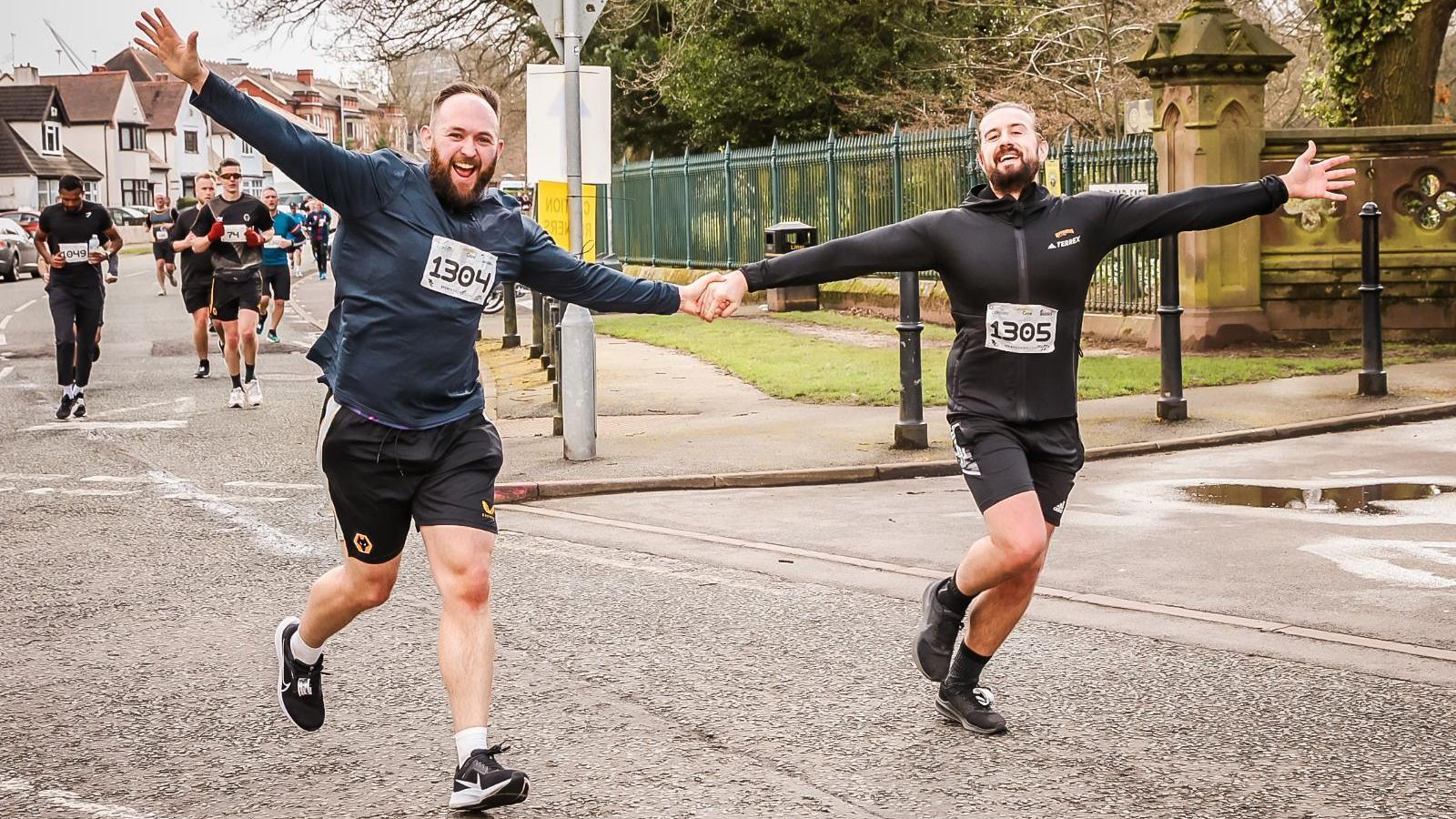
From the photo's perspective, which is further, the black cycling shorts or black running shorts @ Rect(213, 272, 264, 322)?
black running shorts @ Rect(213, 272, 264, 322)

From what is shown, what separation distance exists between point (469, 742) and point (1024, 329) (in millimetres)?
2115

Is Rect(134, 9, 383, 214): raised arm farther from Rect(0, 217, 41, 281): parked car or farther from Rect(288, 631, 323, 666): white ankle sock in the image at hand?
Rect(0, 217, 41, 281): parked car

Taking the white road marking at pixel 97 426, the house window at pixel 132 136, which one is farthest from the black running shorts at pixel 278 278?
the house window at pixel 132 136

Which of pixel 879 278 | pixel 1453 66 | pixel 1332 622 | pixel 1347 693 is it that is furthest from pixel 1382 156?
pixel 1453 66

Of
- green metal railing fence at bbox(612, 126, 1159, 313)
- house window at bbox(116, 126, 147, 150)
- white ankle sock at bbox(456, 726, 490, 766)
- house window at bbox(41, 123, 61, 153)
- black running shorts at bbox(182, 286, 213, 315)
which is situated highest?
house window at bbox(116, 126, 147, 150)

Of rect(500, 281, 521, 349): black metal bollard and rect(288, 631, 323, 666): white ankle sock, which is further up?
rect(500, 281, 521, 349): black metal bollard

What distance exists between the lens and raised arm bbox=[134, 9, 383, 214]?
4688 mm

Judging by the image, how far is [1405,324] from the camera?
17.0 metres

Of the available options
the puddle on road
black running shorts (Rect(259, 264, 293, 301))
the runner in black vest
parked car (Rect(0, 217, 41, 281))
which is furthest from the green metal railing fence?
parked car (Rect(0, 217, 41, 281))

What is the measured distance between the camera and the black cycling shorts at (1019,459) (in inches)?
209

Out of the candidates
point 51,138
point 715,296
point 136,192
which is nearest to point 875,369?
point 715,296

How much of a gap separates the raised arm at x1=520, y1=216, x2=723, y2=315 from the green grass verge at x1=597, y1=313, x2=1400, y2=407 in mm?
8347

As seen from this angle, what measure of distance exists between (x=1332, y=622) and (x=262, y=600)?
14.4 ft

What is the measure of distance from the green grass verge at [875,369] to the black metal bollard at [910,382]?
225 cm
